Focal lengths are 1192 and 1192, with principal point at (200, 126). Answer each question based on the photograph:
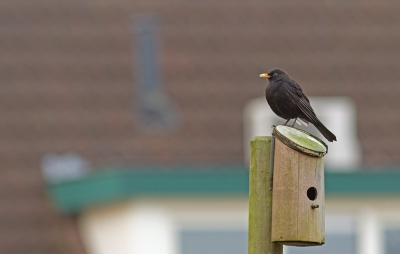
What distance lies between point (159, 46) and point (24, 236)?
10.7ft

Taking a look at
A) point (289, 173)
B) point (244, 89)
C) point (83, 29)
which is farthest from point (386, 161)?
point (289, 173)

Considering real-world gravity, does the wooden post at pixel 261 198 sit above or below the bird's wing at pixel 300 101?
below

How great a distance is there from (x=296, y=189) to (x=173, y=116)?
8169 millimetres

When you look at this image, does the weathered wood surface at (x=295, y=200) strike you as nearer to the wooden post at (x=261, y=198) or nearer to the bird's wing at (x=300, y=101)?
the wooden post at (x=261, y=198)

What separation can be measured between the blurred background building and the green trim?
0.02 metres

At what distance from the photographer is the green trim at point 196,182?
1184 cm

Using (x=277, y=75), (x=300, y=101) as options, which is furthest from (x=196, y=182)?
(x=300, y=101)

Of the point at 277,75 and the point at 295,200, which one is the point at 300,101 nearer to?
the point at 277,75

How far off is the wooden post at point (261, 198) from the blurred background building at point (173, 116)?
549 centimetres

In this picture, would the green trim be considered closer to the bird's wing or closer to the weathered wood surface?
the bird's wing

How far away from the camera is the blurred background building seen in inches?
482

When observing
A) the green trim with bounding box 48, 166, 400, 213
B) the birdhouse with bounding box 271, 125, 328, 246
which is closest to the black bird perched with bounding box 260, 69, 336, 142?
the birdhouse with bounding box 271, 125, 328, 246

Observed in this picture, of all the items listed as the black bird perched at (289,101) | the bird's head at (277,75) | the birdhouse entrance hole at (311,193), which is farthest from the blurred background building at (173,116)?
the birdhouse entrance hole at (311,193)

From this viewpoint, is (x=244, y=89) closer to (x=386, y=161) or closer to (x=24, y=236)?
(x=386, y=161)
